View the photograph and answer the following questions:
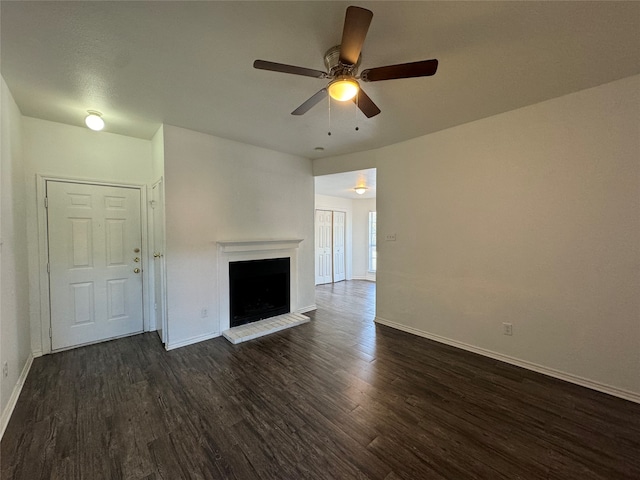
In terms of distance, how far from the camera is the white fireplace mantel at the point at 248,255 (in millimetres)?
3594

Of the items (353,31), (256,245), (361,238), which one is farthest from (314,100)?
(361,238)

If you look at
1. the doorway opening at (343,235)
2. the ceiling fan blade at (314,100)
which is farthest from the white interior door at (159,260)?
the doorway opening at (343,235)

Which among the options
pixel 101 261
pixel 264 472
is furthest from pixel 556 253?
pixel 101 261

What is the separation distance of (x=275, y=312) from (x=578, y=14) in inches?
170

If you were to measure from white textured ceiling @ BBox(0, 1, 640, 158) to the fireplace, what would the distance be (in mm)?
2091

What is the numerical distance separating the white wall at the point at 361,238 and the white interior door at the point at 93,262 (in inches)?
236

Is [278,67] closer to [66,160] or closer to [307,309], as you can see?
[66,160]

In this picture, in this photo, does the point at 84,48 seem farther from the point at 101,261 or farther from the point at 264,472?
the point at 264,472

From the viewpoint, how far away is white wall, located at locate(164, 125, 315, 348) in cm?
320

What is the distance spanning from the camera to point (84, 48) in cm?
179

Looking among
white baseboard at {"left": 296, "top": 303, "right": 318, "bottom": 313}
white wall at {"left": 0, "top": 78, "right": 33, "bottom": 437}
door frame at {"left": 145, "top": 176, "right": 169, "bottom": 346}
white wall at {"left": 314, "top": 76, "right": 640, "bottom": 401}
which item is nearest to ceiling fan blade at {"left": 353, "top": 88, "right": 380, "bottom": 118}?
white wall at {"left": 314, "top": 76, "right": 640, "bottom": 401}

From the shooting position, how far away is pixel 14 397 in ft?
7.04

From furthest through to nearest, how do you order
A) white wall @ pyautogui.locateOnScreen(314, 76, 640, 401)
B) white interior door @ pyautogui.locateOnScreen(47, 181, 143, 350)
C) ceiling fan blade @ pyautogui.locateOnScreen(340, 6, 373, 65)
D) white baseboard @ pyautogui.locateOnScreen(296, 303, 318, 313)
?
white baseboard @ pyautogui.locateOnScreen(296, 303, 318, 313)
white interior door @ pyautogui.locateOnScreen(47, 181, 143, 350)
white wall @ pyautogui.locateOnScreen(314, 76, 640, 401)
ceiling fan blade @ pyautogui.locateOnScreen(340, 6, 373, 65)

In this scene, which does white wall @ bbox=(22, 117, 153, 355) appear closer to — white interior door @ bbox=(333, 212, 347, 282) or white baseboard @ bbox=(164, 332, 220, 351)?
white baseboard @ bbox=(164, 332, 220, 351)
